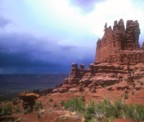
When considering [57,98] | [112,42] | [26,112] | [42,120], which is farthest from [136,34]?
[42,120]

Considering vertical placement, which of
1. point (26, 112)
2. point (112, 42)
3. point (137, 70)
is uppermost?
point (112, 42)

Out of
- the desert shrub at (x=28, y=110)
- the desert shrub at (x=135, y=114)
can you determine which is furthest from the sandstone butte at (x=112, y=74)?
the desert shrub at (x=135, y=114)

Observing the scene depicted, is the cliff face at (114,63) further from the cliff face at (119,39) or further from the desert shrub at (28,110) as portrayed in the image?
the desert shrub at (28,110)

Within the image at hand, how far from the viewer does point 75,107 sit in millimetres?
44875

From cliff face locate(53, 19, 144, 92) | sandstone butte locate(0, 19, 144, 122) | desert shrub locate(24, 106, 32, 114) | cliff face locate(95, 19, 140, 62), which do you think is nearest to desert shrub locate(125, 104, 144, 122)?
sandstone butte locate(0, 19, 144, 122)

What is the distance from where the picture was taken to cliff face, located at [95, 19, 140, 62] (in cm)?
7444

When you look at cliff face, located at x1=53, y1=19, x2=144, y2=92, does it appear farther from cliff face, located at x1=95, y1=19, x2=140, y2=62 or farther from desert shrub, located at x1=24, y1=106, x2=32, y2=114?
desert shrub, located at x1=24, y1=106, x2=32, y2=114

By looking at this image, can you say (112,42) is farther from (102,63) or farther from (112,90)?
(112,90)

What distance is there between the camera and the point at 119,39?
74.4m

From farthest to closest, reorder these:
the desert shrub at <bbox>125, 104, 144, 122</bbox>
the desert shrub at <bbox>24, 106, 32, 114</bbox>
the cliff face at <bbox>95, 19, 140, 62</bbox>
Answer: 1. the cliff face at <bbox>95, 19, 140, 62</bbox>
2. the desert shrub at <bbox>24, 106, 32, 114</bbox>
3. the desert shrub at <bbox>125, 104, 144, 122</bbox>

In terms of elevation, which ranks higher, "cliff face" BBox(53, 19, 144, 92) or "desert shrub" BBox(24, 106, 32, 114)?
"cliff face" BBox(53, 19, 144, 92)

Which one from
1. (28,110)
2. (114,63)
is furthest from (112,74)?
(28,110)

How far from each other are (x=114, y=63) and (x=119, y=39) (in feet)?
22.3

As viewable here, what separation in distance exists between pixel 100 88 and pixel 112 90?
4.91m
